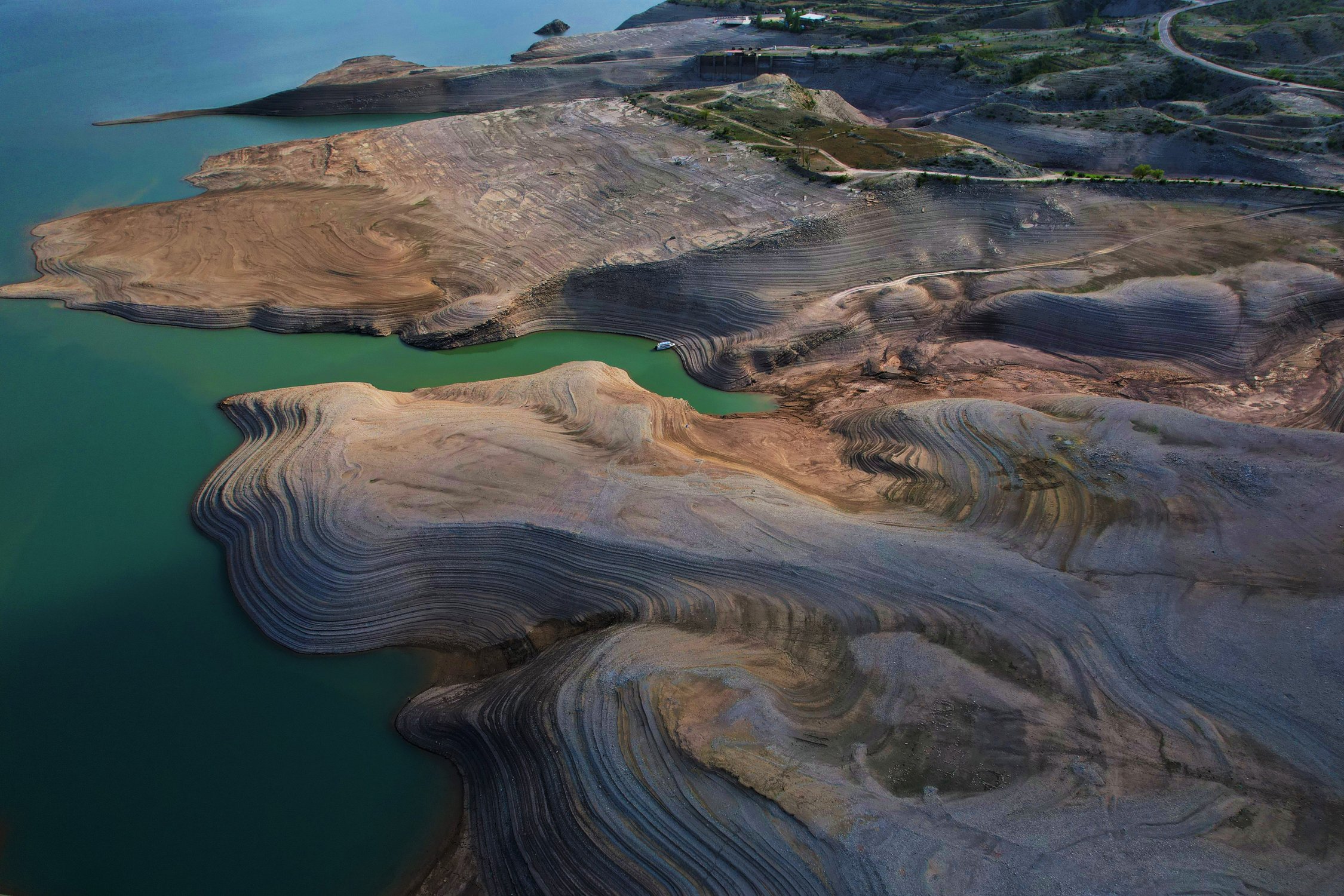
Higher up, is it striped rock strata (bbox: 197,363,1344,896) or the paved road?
the paved road

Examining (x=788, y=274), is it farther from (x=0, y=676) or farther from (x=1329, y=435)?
(x=0, y=676)

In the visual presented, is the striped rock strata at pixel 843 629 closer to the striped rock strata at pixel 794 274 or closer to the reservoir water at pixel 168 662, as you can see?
the reservoir water at pixel 168 662

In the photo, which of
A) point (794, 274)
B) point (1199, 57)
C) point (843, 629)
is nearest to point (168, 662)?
point (843, 629)

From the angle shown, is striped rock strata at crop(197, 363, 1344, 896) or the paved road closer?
striped rock strata at crop(197, 363, 1344, 896)

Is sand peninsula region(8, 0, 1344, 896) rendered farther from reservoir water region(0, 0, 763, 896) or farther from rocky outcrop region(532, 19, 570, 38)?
rocky outcrop region(532, 19, 570, 38)

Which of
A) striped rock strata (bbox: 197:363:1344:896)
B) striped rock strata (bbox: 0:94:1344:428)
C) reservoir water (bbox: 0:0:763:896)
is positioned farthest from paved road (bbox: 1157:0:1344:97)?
reservoir water (bbox: 0:0:763:896)

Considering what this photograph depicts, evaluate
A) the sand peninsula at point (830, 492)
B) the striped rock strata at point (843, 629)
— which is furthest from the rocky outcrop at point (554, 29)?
the striped rock strata at point (843, 629)

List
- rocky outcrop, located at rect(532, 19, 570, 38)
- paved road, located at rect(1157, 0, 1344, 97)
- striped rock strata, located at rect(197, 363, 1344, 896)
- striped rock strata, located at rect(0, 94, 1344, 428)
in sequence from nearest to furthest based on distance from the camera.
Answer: striped rock strata, located at rect(197, 363, 1344, 896) < striped rock strata, located at rect(0, 94, 1344, 428) < paved road, located at rect(1157, 0, 1344, 97) < rocky outcrop, located at rect(532, 19, 570, 38)
